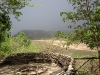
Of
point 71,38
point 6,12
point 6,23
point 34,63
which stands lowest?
point 34,63

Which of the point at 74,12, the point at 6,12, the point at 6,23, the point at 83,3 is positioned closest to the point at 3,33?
the point at 6,23

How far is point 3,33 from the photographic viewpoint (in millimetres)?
14797

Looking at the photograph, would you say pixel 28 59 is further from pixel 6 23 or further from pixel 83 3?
pixel 83 3

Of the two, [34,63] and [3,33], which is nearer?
[3,33]

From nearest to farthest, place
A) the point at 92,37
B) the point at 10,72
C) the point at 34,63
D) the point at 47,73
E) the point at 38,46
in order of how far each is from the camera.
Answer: the point at 92,37 < the point at 47,73 < the point at 10,72 < the point at 34,63 < the point at 38,46

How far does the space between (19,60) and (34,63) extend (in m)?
1.91

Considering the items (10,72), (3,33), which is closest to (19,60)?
(10,72)

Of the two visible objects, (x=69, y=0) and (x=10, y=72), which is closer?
(x=69, y=0)

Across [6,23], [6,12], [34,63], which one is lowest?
[34,63]

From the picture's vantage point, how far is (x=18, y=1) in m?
15.5

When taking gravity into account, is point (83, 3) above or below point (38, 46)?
above

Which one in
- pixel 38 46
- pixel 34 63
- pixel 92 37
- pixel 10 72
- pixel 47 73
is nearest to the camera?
pixel 92 37

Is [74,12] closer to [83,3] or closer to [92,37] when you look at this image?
[83,3]

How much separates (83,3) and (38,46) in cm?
1908
